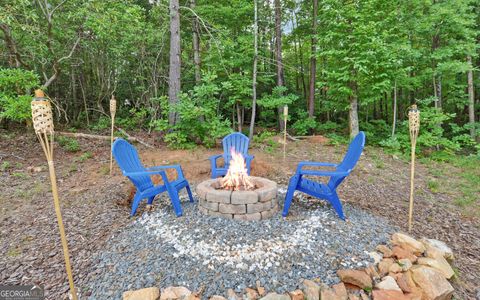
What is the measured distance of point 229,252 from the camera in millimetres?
1947

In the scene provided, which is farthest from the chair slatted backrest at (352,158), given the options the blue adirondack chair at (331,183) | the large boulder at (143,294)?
the large boulder at (143,294)

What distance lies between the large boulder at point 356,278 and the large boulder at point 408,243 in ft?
2.00

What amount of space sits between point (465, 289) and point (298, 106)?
9254 millimetres

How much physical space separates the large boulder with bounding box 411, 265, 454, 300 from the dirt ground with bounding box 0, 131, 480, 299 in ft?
0.52

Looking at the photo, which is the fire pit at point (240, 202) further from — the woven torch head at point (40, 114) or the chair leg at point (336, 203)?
the woven torch head at point (40, 114)

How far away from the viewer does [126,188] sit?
3.42m

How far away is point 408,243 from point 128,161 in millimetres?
2881

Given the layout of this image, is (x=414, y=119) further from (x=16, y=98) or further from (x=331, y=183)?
(x=16, y=98)

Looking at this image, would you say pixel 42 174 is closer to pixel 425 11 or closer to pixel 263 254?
pixel 263 254

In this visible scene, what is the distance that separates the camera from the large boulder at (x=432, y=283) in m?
1.65

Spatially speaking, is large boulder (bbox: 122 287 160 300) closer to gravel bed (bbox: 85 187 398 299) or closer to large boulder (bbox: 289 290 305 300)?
gravel bed (bbox: 85 187 398 299)

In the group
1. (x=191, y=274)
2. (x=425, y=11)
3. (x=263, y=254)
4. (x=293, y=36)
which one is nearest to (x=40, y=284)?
(x=191, y=274)

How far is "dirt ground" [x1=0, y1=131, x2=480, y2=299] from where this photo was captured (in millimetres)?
1934

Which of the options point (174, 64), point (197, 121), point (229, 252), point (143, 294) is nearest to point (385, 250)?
point (229, 252)
